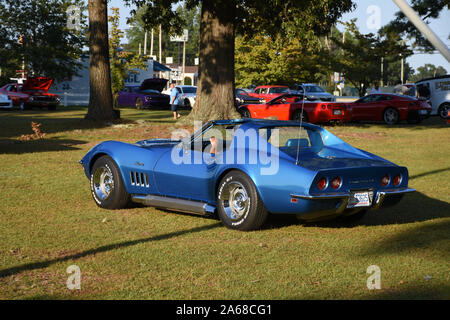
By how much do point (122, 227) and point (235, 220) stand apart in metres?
1.31

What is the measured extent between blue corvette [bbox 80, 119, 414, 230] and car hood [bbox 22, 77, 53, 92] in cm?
A: 2814

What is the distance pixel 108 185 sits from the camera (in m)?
8.66

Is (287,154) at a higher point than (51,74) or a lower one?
lower

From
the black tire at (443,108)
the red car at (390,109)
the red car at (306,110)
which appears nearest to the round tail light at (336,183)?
the red car at (306,110)

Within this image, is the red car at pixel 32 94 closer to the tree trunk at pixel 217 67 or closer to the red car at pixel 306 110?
→ the red car at pixel 306 110

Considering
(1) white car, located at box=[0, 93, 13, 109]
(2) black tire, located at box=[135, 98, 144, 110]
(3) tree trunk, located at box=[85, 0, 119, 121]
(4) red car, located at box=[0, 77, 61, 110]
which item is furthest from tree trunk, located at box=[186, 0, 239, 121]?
(2) black tire, located at box=[135, 98, 144, 110]

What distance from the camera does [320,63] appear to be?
44906 mm

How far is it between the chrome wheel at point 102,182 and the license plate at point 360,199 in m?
3.30

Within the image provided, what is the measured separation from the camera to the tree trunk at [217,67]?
20328 mm

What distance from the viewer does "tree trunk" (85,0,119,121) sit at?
840 inches

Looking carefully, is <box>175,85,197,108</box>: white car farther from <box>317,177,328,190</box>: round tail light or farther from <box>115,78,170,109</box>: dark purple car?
<box>317,177,328,190</box>: round tail light

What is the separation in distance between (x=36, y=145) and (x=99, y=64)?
18.9 feet

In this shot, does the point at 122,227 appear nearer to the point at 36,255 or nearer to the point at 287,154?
the point at 36,255

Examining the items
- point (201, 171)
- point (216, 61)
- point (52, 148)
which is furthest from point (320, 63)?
point (201, 171)
